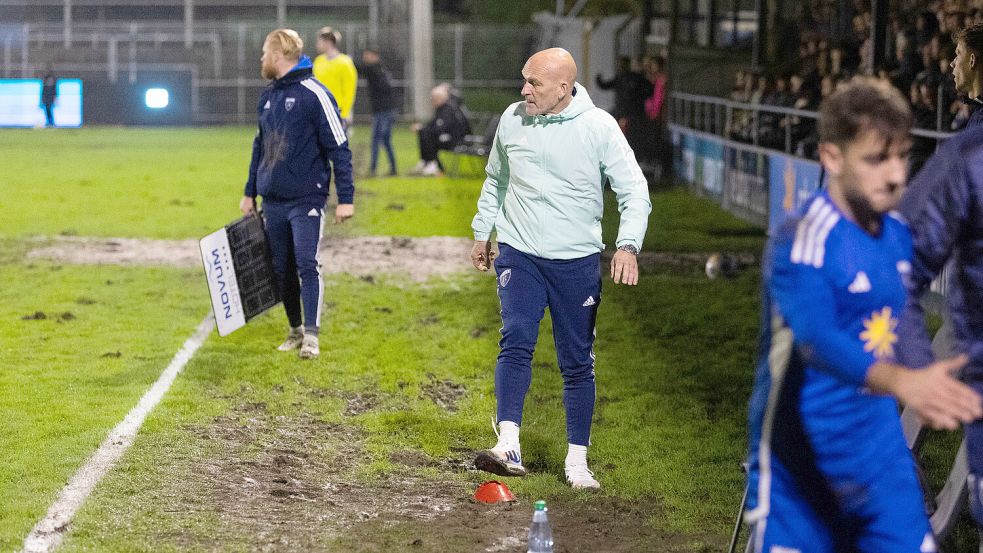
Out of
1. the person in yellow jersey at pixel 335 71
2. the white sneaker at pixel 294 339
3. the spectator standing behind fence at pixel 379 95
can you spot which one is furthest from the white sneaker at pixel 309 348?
the spectator standing behind fence at pixel 379 95

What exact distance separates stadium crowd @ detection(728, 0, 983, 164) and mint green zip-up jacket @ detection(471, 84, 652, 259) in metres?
5.02

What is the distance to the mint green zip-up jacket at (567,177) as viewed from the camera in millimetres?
6273

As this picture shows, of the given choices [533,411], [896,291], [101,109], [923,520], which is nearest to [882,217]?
[896,291]

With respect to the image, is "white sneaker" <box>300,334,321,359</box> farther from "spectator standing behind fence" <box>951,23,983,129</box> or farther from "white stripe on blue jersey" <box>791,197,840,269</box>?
"white stripe on blue jersey" <box>791,197,840,269</box>

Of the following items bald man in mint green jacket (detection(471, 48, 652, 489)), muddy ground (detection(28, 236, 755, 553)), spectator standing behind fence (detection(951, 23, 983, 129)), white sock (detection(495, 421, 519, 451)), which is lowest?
muddy ground (detection(28, 236, 755, 553))

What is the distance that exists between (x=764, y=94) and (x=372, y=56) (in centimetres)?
731

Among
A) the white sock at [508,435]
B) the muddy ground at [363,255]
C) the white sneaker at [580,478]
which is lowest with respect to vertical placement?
the muddy ground at [363,255]

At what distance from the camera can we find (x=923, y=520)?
3.57 metres

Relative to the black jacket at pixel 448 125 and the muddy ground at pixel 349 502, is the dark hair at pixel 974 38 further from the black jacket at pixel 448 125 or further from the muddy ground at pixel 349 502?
the black jacket at pixel 448 125

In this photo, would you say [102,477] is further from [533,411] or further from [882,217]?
[882,217]

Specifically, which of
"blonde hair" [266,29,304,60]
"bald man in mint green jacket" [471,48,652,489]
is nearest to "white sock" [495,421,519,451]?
"bald man in mint green jacket" [471,48,652,489]

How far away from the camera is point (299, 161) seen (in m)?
9.12

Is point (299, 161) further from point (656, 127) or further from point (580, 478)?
point (656, 127)

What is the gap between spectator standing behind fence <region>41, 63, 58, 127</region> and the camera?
39.9m
